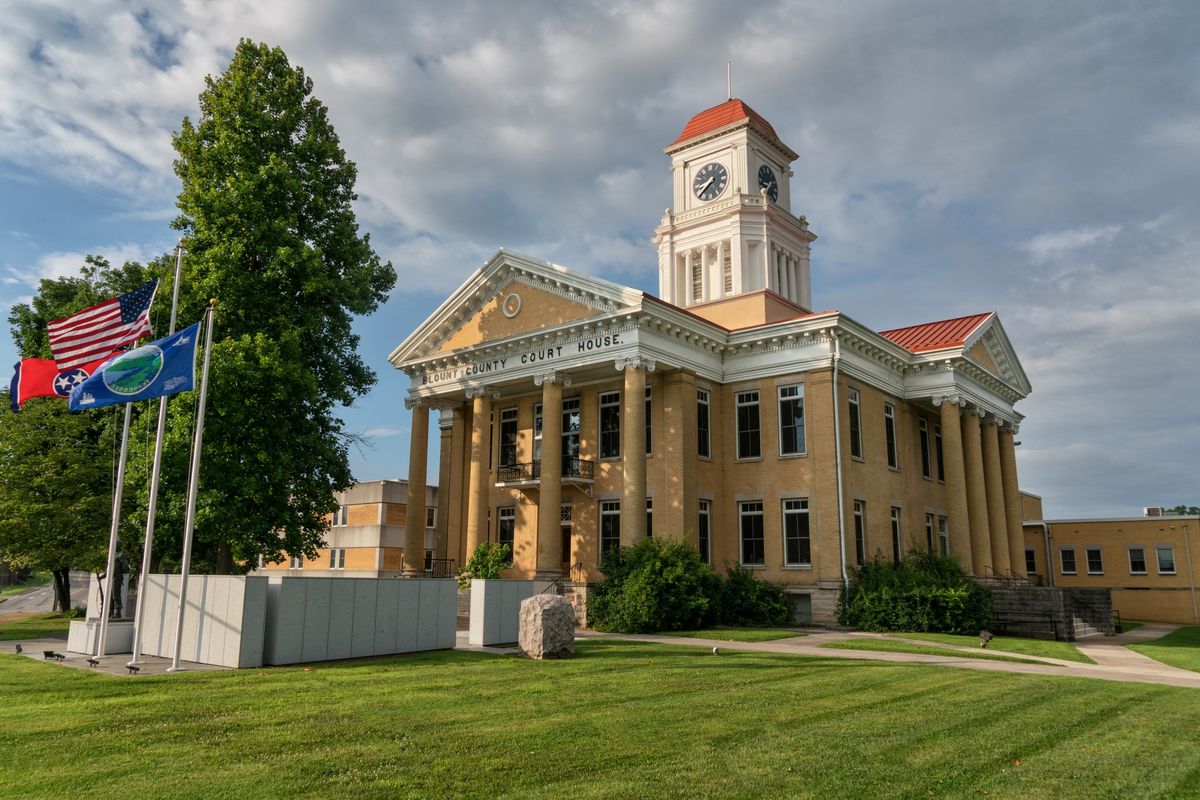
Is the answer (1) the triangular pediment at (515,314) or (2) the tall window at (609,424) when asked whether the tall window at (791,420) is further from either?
(1) the triangular pediment at (515,314)

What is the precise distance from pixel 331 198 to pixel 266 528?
1077cm

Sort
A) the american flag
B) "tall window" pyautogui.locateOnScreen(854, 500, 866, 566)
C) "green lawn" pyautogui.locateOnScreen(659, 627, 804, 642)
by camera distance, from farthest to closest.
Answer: "tall window" pyautogui.locateOnScreen(854, 500, 866, 566)
"green lawn" pyautogui.locateOnScreen(659, 627, 804, 642)
the american flag

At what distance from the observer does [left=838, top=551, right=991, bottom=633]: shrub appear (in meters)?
26.6

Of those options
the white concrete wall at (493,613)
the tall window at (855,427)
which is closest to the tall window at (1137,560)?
the tall window at (855,427)

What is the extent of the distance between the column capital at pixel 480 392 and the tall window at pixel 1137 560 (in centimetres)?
3740

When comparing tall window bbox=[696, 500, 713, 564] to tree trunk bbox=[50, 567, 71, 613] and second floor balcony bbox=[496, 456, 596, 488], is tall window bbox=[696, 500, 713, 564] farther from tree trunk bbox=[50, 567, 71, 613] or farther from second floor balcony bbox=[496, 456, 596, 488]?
tree trunk bbox=[50, 567, 71, 613]

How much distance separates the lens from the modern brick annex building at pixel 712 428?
1160 inches

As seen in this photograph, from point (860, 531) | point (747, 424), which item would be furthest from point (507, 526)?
point (860, 531)

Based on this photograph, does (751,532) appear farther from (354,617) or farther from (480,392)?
(354,617)

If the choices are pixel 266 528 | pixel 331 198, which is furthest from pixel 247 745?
pixel 331 198

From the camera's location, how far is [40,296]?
31.2 meters

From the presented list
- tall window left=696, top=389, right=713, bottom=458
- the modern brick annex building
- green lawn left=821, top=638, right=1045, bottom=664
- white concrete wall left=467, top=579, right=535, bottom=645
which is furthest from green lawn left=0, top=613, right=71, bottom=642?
green lawn left=821, top=638, right=1045, bottom=664

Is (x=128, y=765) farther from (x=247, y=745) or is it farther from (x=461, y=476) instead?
(x=461, y=476)

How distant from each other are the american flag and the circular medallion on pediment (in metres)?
17.7
